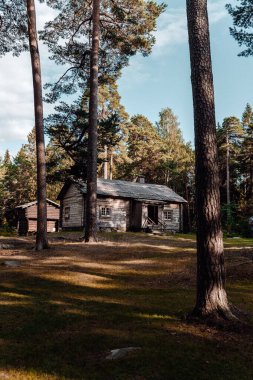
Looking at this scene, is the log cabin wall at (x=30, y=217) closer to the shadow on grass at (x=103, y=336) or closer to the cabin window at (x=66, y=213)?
the cabin window at (x=66, y=213)

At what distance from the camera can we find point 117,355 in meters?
4.45

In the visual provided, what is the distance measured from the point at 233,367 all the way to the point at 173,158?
5163cm

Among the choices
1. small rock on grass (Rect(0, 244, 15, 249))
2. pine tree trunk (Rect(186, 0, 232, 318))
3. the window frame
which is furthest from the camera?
the window frame

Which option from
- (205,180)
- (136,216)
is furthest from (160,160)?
(205,180)

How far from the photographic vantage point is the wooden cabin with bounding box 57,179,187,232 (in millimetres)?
32344

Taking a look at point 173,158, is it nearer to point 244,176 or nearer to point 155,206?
point 244,176

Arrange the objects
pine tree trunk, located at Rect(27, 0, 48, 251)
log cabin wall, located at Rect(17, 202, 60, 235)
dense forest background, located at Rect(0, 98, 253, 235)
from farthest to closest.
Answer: dense forest background, located at Rect(0, 98, 253, 235), log cabin wall, located at Rect(17, 202, 60, 235), pine tree trunk, located at Rect(27, 0, 48, 251)

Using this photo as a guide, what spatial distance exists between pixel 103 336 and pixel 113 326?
1.63 ft

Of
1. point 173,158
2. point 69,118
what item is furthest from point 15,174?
point 69,118

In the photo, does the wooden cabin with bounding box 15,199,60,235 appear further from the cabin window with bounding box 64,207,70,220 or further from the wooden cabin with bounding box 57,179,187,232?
the wooden cabin with bounding box 57,179,187,232

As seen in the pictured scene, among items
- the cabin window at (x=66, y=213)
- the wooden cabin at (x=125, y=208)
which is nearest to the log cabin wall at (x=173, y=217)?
the wooden cabin at (x=125, y=208)

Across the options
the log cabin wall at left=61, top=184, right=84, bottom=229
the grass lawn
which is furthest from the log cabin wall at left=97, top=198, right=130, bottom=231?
the grass lawn

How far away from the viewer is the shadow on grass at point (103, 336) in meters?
4.11

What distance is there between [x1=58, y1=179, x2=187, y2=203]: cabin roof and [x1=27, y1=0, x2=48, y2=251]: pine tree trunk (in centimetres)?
1496
